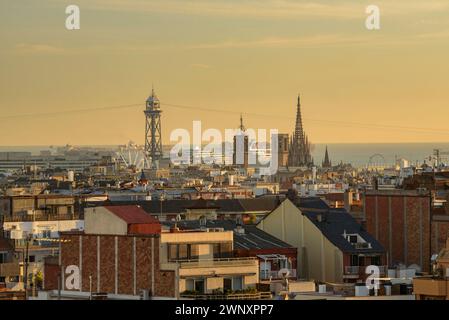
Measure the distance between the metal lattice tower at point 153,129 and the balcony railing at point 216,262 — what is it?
137316mm

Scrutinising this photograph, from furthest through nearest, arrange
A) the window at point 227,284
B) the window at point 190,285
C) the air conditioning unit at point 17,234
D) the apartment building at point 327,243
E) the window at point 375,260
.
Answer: the air conditioning unit at point 17,234 < the window at point 375,260 < the apartment building at point 327,243 < the window at point 227,284 < the window at point 190,285

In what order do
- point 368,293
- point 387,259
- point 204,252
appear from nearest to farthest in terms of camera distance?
point 368,293 → point 204,252 → point 387,259

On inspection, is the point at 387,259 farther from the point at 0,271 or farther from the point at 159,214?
the point at 159,214

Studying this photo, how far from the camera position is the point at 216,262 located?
3094 centimetres

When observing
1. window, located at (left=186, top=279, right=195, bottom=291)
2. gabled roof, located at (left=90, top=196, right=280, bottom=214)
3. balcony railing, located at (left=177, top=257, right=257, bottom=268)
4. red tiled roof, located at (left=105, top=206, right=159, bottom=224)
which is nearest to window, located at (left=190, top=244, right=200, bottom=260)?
balcony railing, located at (left=177, top=257, right=257, bottom=268)

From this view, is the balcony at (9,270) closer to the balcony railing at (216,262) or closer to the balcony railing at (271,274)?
the balcony railing at (271,274)

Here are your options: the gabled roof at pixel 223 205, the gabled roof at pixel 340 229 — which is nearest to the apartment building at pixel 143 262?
the gabled roof at pixel 340 229

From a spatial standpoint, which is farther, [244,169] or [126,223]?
[244,169]

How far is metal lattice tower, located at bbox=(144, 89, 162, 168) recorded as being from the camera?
7005 inches

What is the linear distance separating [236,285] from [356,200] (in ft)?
97.5

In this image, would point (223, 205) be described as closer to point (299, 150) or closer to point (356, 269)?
point (356, 269)

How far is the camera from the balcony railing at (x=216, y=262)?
99.0 feet
